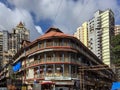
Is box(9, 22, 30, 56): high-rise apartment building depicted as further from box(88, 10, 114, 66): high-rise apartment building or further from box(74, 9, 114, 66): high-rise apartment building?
box(88, 10, 114, 66): high-rise apartment building

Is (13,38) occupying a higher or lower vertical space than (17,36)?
lower

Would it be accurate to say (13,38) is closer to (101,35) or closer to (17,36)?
(17,36)

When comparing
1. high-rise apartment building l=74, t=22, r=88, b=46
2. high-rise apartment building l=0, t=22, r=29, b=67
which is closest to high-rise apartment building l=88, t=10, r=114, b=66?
high-rise apartment building l=74, t=22, r=88, b=46

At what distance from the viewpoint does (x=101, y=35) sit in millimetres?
144250

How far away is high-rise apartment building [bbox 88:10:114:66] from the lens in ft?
470

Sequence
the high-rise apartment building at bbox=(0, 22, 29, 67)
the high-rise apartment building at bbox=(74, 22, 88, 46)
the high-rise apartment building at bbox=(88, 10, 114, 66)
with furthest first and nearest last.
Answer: the high-rise apartment building at bbox=(0, 22, 29, 67) < the high-rise apartment building at bbox=(74, 22, 88, 46) < the high-rise apartment building at bbox=(88, 10, 114, 66)

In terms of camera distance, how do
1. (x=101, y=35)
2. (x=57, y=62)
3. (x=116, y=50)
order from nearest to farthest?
(x=116, y=50), (x=57, y=62), (x=101, y=35)

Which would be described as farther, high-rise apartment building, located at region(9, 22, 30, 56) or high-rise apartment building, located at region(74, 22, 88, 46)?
high-rise apartment building, located at region(9, 22, 30, 56)

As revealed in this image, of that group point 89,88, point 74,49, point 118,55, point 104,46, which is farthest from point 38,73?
point 104,46

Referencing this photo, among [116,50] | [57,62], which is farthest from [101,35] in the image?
[116,50]

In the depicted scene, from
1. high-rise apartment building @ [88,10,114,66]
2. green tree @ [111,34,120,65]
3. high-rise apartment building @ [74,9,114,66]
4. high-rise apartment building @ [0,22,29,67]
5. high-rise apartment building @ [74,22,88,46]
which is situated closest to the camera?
green tree @ [111,34,120,65]

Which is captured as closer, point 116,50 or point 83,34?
point 116,50

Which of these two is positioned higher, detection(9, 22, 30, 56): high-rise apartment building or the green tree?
detection(9, 22, 30, 56): high-rise apartment building

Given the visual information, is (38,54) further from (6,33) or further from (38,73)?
(6,33)
